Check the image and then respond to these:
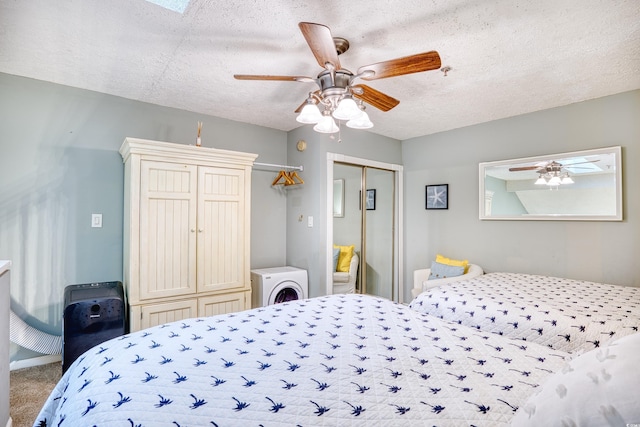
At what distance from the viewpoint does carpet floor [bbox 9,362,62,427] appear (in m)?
2.03

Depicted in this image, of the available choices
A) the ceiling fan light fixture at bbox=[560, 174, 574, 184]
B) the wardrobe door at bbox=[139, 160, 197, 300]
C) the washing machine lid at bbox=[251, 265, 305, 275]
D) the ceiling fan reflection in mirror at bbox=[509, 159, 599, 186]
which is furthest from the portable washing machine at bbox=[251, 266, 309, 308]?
the ceiling fan light fixture at bbox=[560, 174, 574, 184]

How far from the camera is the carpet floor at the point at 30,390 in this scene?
2.03m

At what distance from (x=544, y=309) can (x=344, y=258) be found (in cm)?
221

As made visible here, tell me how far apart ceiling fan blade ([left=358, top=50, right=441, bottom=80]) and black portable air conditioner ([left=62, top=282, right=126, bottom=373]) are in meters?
2.48

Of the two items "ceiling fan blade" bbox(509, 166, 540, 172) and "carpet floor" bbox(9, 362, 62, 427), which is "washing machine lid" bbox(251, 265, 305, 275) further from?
"ceiling fan blade" bbox(509, 166, 540, 172)

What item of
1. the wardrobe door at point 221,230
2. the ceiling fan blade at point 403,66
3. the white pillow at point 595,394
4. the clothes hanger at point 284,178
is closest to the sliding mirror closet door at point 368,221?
the clothes hanger at point 284,178

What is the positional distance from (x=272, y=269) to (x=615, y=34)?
11.6ft

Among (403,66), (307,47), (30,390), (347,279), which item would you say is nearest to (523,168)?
(347,279)

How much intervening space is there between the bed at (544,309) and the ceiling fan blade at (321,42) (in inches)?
72.3

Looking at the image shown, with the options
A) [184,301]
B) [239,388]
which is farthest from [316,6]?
[184,301]

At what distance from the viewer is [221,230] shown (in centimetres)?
309

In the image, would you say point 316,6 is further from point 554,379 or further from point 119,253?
point 119,253

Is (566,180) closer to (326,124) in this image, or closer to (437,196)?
(437,196)

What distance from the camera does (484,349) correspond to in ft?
4.65
